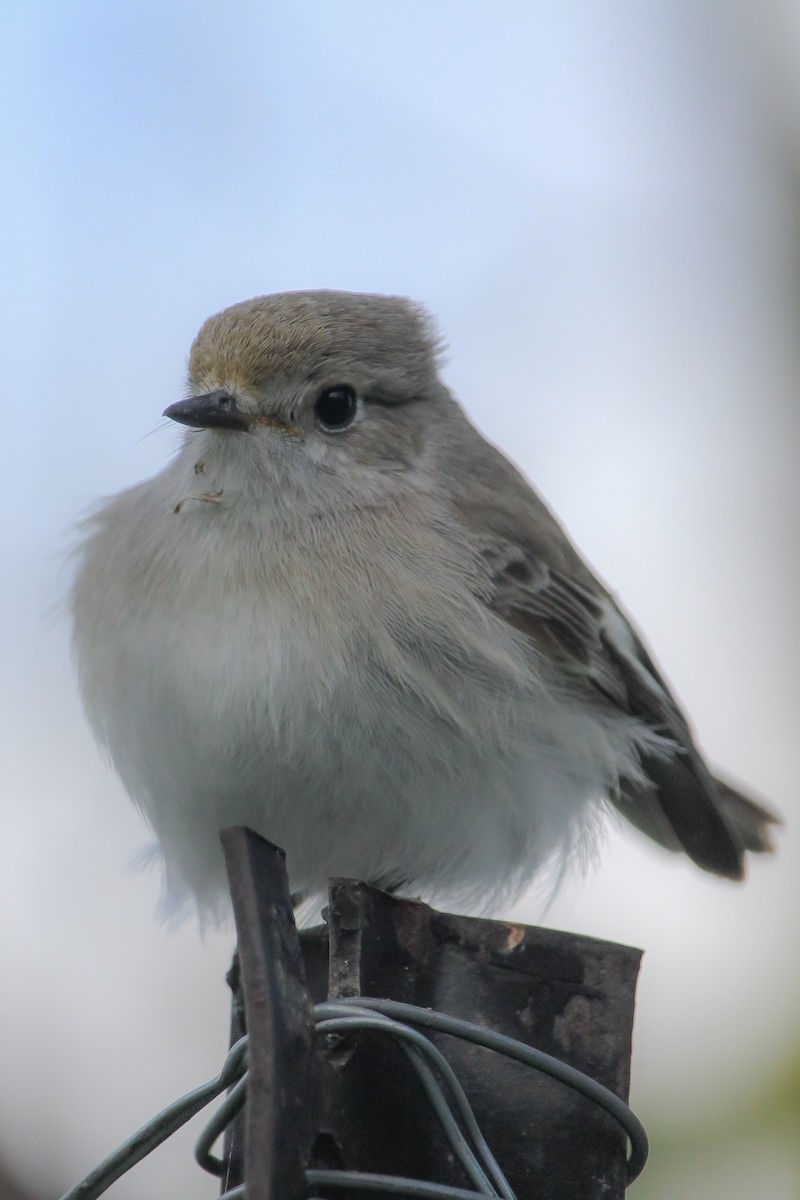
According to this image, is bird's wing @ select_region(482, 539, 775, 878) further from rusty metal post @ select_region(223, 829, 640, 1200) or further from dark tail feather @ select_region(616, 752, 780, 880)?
rusty metal post @ select_region(223, 829, 640, 1200)

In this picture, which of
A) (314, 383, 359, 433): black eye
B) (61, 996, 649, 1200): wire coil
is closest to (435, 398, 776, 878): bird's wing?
(314, 383, 359, 433): black eye

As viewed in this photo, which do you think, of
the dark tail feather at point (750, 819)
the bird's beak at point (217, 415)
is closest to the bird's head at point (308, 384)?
the bird's beak at point (217, 415)

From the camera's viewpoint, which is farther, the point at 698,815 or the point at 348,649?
the point at 698,815

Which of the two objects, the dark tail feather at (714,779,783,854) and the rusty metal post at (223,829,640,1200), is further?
the dark tail feather at (714,779,783,854)

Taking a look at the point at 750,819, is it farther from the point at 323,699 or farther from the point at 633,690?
the point at 323,699

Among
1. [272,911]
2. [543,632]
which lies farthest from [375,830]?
[272,911]

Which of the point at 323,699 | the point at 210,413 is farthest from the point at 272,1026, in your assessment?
the point at 210,413

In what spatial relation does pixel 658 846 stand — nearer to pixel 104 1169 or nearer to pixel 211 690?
pixel 211 690

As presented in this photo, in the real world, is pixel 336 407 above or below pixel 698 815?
above
